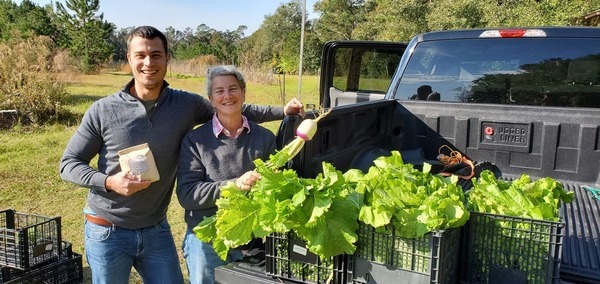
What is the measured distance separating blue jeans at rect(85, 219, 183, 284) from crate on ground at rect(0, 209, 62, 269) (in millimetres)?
1234

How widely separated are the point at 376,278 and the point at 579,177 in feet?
7.66

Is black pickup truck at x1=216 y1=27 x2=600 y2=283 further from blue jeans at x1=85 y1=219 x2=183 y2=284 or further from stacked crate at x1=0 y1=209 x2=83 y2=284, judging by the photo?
stacked crate at x1=0 y1=209 x2=83 y2=284

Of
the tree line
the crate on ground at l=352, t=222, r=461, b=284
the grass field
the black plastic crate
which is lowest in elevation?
the grass field

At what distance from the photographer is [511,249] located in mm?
1883

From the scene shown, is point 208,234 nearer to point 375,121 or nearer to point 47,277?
point 375,121

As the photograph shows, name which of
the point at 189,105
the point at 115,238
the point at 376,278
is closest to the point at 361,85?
the point at 189,105

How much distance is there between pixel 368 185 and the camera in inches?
78.4

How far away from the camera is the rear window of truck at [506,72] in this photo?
3623 millimetres

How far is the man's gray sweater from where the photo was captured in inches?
108

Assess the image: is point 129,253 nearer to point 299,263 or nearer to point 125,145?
point 125,145

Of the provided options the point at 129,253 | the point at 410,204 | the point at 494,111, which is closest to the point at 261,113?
the point at 129,253

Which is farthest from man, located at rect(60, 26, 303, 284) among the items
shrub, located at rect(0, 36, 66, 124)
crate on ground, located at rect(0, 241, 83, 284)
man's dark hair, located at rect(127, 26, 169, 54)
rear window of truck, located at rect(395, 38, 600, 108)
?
shrub, located at rect(0, 36, 66, 124)

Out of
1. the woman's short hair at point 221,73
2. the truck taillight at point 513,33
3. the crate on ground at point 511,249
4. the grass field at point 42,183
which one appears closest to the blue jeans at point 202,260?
the woman's short hair at point 221,73

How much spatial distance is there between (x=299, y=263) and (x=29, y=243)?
294 centimetres
